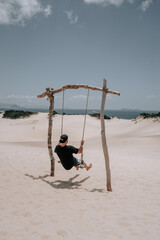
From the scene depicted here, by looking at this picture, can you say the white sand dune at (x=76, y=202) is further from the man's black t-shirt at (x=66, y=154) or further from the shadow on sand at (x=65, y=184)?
the man's black t-shirt at (x=66, y=154)

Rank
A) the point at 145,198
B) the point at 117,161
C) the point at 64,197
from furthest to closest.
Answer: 1. the point at 117,161
2. the point at 145,198
3. the point at 64,197

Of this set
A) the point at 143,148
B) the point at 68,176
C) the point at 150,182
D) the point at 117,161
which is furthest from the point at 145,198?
the point at 143,148

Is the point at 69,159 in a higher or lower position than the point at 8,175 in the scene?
higher

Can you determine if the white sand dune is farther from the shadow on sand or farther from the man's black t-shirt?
the man's black t-shirt

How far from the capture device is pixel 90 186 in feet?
22.3

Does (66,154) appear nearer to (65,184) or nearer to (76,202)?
(65,184)

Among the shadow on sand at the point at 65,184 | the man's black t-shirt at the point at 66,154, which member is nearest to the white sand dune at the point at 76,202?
the shadow on sand at the point at 65,184

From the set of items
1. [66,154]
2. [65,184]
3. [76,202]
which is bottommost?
[65,184]

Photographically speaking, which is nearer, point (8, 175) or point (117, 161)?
point (8, 175)

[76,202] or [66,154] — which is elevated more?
[66,154]

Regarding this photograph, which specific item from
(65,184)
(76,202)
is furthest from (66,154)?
(76,202)

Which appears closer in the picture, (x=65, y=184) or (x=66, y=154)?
(x=66, y=154)

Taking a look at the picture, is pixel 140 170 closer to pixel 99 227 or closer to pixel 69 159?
pixel 69 159

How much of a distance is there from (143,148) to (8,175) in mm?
10914
